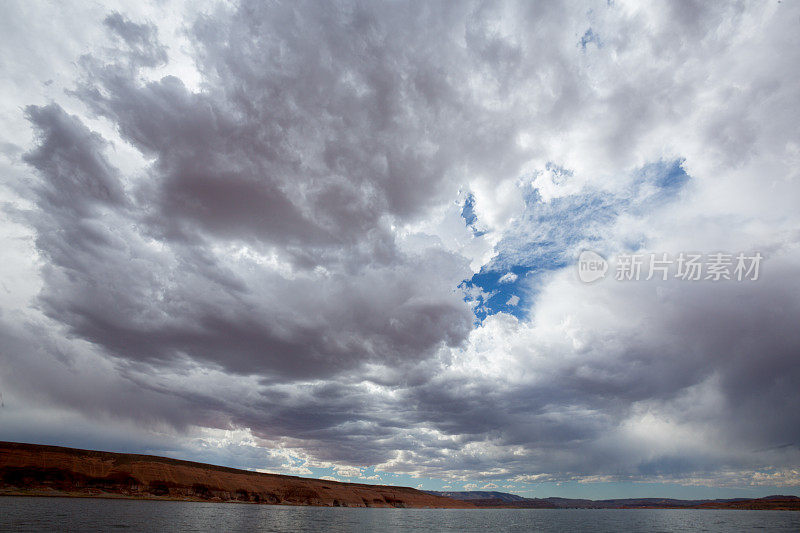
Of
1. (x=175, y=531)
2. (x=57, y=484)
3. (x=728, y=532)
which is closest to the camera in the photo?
(x=175, y=531)

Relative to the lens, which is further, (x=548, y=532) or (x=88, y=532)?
(x=548, y=532)

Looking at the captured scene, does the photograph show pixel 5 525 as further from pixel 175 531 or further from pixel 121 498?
pixel 121 498

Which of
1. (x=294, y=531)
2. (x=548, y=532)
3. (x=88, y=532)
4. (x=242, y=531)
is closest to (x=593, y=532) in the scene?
(x=548, y=532)

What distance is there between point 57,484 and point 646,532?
9066 inches

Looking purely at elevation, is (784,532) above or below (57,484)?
above

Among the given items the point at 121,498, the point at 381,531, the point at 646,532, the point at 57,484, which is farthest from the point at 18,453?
the point at 646,532

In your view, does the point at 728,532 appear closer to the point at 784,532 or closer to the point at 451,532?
the point at 784,532

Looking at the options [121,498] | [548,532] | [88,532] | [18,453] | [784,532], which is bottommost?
[121,498]

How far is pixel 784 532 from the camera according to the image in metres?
106

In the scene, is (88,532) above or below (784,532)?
above

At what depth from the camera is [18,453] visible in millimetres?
188250

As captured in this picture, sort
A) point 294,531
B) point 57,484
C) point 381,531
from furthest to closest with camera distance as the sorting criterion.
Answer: point 57,484, point 381,531, point 294,531

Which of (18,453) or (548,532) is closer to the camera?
(548,532)

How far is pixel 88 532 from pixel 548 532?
336ft
